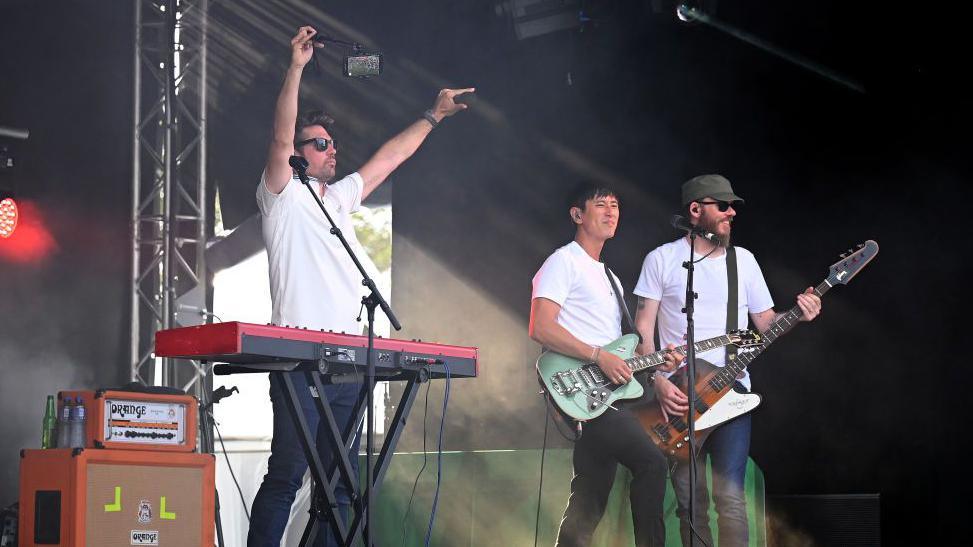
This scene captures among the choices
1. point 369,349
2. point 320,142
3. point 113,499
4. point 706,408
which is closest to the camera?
point 369,349

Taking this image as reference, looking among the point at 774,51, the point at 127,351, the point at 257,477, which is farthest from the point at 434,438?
the point at 774,51

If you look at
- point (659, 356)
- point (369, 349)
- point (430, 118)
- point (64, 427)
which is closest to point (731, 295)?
point (659, 356)

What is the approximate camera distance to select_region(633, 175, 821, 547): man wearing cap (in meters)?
4.86

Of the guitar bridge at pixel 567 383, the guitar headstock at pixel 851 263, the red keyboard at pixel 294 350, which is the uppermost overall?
the guitar headstock at pixel 851 263

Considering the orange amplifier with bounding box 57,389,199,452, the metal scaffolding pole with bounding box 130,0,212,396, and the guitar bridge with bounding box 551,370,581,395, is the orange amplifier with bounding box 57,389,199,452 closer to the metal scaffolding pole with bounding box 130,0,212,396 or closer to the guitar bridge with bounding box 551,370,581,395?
the guitar bridge with bounding box 551,370,581,395

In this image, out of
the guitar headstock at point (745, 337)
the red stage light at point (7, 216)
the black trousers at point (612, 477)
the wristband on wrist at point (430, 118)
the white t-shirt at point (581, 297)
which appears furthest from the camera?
the red stage light at point (7, 216)

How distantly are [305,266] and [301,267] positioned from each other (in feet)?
0.05

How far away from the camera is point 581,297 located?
511 cm

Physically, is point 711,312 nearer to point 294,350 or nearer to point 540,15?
point 540,15

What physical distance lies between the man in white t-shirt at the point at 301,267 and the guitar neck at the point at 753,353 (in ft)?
5.82

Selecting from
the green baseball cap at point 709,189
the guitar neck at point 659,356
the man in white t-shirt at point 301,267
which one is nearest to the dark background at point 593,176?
the green baseball cap at point 709,189

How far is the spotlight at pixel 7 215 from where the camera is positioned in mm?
5777

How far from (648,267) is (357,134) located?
273 cm

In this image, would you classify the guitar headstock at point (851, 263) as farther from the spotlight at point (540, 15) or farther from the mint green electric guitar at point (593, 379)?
the spotlight at point (540, 15)
